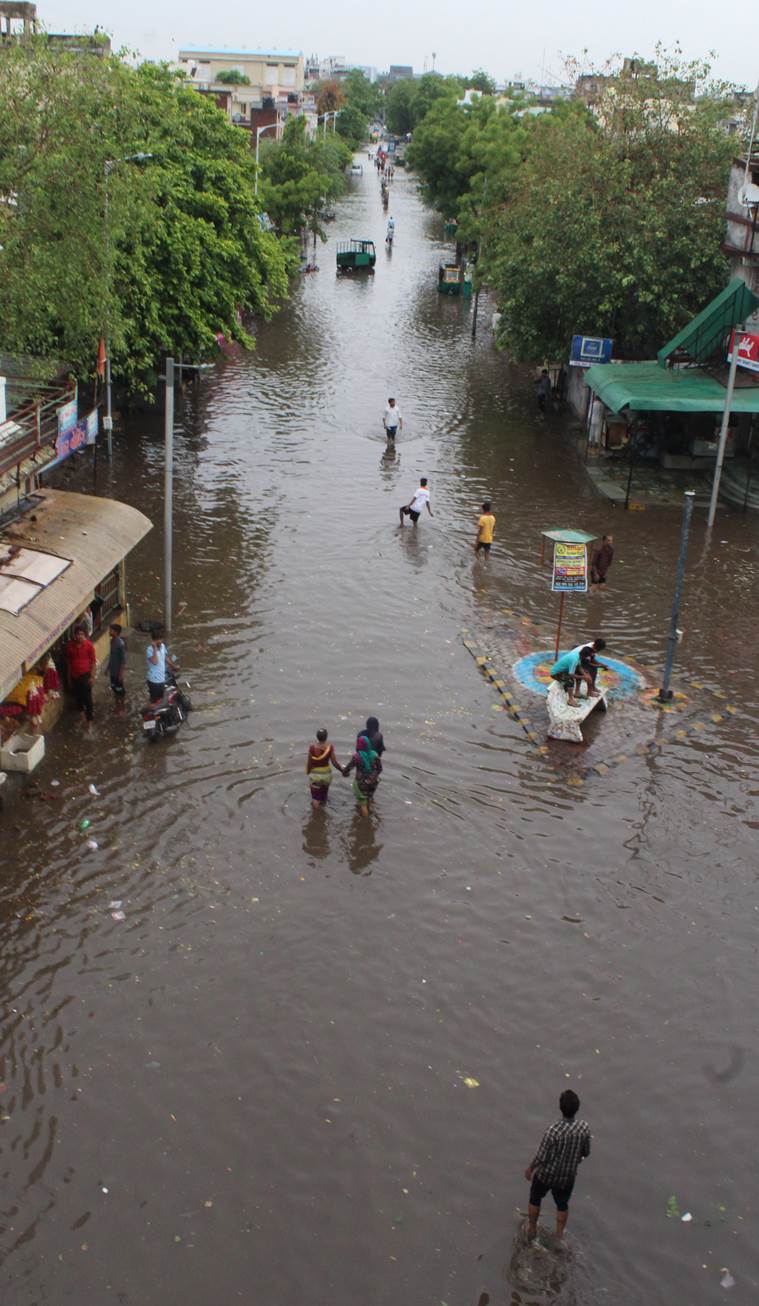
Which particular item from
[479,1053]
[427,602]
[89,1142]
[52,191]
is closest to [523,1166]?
[479,1053]

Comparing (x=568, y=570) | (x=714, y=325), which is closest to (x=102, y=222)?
(x=568, y=570)

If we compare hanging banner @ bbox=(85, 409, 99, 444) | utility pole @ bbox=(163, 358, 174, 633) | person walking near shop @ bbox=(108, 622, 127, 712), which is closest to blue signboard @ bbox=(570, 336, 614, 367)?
hanging banner @ bbox=(85, 409, 99, 444)

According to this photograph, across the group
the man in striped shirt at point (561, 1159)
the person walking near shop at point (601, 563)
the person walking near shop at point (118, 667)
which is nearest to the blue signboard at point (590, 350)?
the person walking near shop at point (601, 563)

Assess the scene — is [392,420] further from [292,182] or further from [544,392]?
[292,182]

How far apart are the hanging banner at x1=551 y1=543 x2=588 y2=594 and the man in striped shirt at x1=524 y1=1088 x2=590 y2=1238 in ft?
33.3

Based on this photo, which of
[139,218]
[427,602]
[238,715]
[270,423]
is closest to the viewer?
[238,715]

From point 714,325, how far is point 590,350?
3739 millimetres

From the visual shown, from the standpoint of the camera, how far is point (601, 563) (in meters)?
21.2

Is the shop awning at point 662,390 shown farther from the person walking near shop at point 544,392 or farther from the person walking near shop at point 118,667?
the person walking near shop at point 118,667

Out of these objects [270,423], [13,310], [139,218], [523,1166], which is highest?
[139,218]

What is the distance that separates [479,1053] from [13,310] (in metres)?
14.6

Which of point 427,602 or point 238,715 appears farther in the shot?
point 427,602

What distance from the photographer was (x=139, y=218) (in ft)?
74.0

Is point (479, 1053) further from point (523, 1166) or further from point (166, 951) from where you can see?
point (166, 951)
